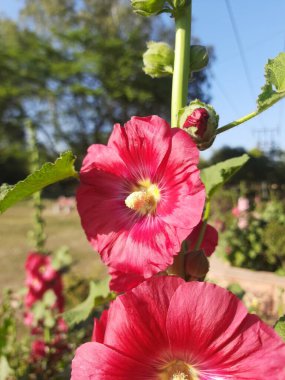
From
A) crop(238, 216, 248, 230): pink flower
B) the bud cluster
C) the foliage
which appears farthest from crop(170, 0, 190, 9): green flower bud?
crop(238, 216, 248, 230): pink flower

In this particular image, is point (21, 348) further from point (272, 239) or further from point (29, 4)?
point (29, 4)

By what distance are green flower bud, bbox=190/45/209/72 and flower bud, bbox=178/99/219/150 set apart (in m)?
0.11

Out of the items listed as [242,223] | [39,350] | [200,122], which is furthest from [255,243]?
[200,122]

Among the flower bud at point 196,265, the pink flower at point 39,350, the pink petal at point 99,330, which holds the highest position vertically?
the flower bud at point 196,265

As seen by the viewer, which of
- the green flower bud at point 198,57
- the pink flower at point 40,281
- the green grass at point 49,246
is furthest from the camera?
the green grass at point 49,246

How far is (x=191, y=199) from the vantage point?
1.71ft

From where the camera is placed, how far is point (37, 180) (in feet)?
1.87

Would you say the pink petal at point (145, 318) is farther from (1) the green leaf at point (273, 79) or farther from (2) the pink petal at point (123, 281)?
(1) the green leaf at point (273, 79)

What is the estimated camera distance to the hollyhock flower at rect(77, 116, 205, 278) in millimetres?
518

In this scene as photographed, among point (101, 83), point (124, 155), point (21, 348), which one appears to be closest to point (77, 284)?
point (21, 348)

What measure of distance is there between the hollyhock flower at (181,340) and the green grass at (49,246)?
6.94 ft

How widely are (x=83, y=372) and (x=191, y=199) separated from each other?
0.73 ft

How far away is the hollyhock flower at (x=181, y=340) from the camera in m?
0.44

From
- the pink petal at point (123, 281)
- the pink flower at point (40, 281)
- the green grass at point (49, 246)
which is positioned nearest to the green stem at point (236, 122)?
the pink petal at point (123, 281)
